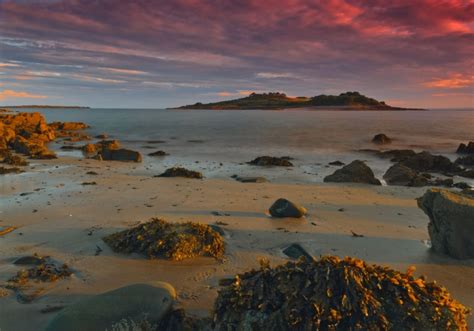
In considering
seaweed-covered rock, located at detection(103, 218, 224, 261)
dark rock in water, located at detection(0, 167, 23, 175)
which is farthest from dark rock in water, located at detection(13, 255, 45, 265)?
dark rock in water, located at detection(0, 167, 23, 175)

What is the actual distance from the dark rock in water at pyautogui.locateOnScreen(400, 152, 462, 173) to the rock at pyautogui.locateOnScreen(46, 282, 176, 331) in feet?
60.7

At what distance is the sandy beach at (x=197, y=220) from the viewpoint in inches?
201

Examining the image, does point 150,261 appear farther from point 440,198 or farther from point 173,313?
point 440,198

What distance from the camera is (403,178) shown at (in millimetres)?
14430

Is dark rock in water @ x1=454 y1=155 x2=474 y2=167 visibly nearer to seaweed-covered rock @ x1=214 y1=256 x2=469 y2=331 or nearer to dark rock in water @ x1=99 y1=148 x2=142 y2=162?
dark rock in water @ x1=99 y1=148 x2=142 y2=162

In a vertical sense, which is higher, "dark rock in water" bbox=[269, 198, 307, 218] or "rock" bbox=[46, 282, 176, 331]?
"rock" bbox=[46, 282, 176, 331]

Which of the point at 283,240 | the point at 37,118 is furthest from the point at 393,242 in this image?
the point at 37,118

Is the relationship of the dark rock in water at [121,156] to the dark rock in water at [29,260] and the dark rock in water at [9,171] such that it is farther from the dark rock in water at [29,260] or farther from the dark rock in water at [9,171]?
the dark rock in water at [29,260]

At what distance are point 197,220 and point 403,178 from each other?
9.94 meters

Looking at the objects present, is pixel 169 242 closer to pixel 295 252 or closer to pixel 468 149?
pixel 295 252

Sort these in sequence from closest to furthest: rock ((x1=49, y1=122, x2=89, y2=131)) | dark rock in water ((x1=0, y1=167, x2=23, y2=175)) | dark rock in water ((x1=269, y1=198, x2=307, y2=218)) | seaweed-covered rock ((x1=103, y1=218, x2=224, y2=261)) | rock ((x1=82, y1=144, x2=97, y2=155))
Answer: seaweed-covered rock ((x1=103, y1=218, x2=224, y2=261)) < dark rock in water ((x1=269, y1=198, x2=307, y2=218)) < dark rock in water ((x1=0, y1=167, x2=23, y2=175)) < rock ((x1=82, y1=144, x2=97, y2=155)) < rock ((x1=49, y1=122, x2=89, y2=131))

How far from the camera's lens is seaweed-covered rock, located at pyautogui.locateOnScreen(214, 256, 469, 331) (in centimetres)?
333

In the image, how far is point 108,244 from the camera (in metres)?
6.42

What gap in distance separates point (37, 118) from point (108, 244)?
146ft
